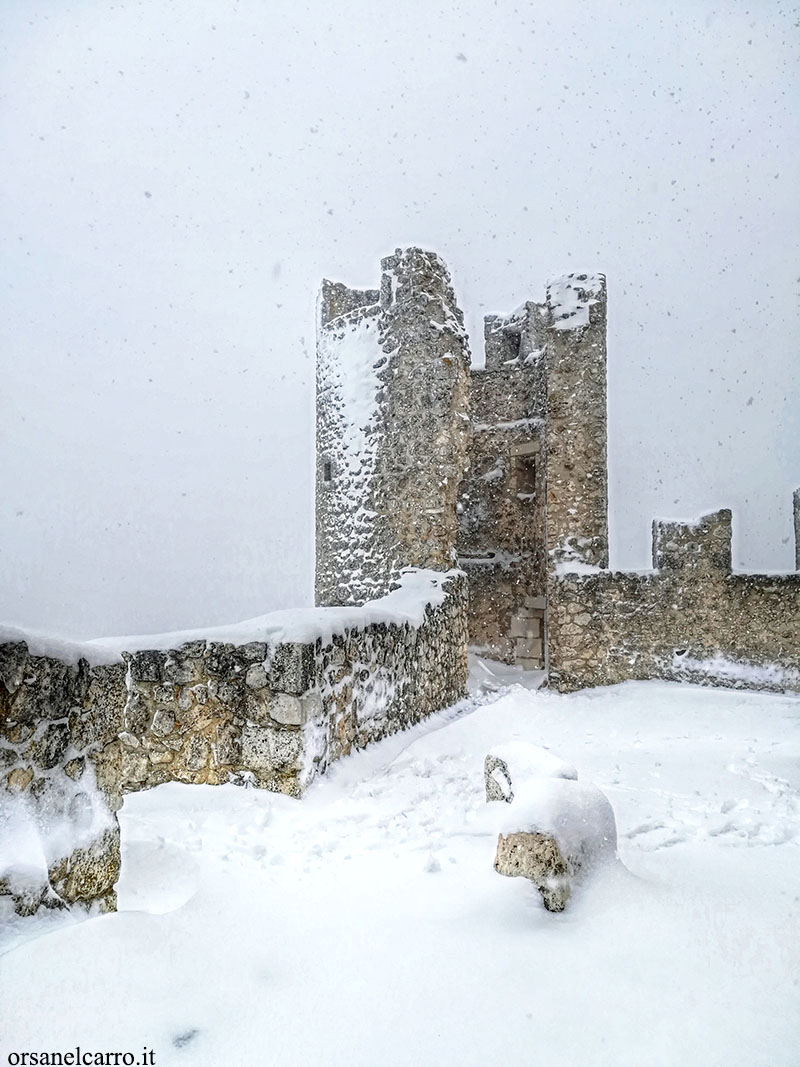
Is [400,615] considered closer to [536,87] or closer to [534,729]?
[534,729]

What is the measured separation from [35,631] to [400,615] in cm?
439

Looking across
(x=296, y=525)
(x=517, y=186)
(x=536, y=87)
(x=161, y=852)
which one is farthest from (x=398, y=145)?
(x=161, y=852)

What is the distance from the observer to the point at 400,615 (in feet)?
20.6

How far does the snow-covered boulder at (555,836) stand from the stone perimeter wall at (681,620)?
25.2 feet

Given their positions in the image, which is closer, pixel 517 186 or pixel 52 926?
pixel 52 926

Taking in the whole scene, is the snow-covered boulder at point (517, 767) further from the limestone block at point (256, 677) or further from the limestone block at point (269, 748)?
the limestone block at point (256, 677)

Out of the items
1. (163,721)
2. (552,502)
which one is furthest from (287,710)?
(552,502)

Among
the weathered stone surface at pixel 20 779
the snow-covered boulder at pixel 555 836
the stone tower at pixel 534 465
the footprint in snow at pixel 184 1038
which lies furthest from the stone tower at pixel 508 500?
the footprint in snow at pixel 184 1038

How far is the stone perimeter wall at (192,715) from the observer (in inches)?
76.4

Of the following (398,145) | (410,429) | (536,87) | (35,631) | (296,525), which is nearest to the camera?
(35,631)

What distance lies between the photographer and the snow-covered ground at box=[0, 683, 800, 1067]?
1564mm

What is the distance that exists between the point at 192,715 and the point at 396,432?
5859mm

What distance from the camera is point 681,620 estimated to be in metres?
9.79

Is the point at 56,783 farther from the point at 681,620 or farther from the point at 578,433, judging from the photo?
the point at 578,433
